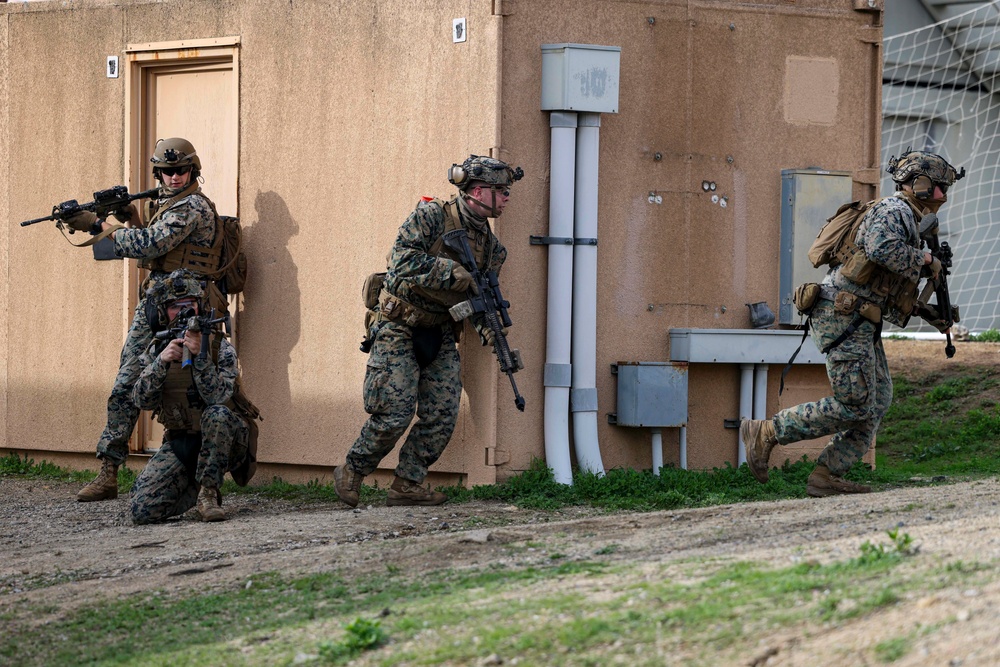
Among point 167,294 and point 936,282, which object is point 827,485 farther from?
point 167,294

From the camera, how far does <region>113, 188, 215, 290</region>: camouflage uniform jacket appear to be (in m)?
7.83

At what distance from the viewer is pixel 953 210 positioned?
1702cm

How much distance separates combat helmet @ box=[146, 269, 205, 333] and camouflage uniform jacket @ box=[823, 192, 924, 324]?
3626 mm

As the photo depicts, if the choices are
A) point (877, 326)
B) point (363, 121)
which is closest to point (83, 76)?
point (363, 121)

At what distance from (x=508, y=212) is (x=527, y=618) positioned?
4142 millimetres

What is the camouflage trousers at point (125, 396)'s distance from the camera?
795 centimetres

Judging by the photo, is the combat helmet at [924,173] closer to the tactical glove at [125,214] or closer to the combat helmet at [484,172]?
the combat helmet at [484,172]

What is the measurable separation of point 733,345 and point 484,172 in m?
2.03

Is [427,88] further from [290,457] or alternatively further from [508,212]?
[290,457]

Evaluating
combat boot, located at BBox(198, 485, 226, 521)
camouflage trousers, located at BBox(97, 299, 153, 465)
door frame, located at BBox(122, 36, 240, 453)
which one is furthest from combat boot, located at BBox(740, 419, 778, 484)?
door frame, located at BBox(122, 36, 240, 453)

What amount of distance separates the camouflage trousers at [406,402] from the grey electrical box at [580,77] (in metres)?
1.56

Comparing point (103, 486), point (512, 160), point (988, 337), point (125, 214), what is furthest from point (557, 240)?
point (988, 337)

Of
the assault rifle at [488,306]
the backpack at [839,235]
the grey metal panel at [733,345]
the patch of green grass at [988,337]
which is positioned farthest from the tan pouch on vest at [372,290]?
the patch of green grass at [988,337]

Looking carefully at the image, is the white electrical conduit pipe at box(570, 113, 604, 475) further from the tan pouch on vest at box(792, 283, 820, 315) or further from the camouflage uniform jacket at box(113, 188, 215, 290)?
the camouflage uniform jacket at box(113, 188, 215, 290)
